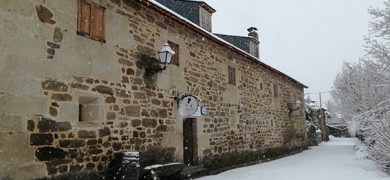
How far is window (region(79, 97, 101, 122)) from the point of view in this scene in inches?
268

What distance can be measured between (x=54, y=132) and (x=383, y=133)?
25.3ft

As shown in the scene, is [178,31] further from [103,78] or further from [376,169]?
[376,169]

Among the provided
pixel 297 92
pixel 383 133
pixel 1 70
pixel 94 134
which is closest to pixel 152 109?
pixel 94 134

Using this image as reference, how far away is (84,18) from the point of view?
6.92 meters

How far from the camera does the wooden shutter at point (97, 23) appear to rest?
7.08 m

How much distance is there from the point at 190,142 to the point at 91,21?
4860mm

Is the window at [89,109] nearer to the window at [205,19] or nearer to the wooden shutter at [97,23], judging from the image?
the wooden shutter at [97,23]

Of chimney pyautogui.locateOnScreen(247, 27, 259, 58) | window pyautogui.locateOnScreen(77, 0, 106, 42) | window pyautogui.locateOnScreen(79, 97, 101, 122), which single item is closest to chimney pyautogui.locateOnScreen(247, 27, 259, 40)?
chimney pyautogui.locateOnScreen(247, 27, 259, 58)

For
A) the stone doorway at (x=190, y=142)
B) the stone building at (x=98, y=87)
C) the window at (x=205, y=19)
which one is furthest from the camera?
the window at (x=205, y=19)

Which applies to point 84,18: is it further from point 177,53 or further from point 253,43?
point 253,43

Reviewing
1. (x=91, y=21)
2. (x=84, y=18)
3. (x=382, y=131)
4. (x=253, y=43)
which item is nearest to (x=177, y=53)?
(x=91, y=21)

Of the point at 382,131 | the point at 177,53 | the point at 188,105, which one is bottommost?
the point at 382,131

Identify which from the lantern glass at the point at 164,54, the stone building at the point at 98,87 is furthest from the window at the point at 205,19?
the lantern glass at the point at 164,54

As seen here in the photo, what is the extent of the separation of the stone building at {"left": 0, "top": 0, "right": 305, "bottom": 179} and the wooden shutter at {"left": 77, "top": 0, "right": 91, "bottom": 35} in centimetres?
2
